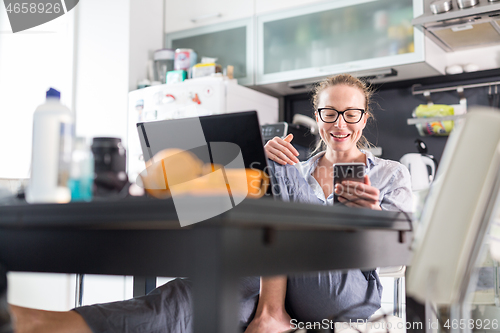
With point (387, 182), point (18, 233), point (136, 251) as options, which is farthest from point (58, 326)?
point (387, 182)

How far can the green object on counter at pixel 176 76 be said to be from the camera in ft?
9.67

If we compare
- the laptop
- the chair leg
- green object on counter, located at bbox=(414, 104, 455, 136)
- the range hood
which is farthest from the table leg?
green object on counter, located at bbox=(414, 104, 455, 136)

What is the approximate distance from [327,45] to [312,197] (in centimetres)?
157

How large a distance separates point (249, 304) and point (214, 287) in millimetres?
803

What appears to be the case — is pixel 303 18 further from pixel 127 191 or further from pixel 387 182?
pixel 127 191

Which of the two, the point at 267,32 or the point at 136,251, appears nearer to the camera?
the point at 136,251

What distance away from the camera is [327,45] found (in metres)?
2.70

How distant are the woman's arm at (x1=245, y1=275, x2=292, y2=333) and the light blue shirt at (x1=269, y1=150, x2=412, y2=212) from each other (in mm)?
215

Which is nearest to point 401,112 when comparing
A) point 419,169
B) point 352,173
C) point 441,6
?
point 419,169

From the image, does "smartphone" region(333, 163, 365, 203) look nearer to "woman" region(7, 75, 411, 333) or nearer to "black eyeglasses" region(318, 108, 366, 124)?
"woman" region(7, 75, 411, 333)

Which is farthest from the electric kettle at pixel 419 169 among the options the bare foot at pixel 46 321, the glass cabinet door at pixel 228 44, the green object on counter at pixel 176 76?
the bare foot at pixel 46 321

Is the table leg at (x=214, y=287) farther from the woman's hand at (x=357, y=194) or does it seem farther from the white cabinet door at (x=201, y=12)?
the white cabinet door at (x=201, y=12)

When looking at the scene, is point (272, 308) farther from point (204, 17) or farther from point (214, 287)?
point (204, 17)

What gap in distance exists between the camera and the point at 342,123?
168cm
